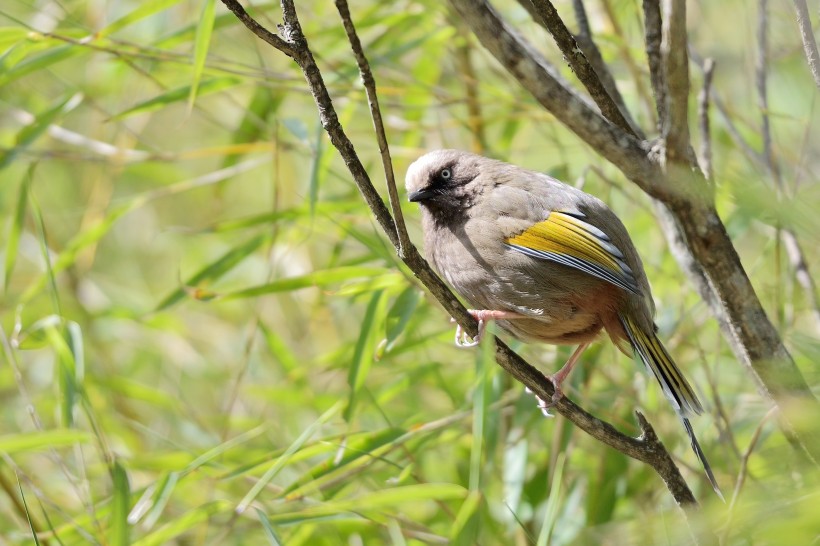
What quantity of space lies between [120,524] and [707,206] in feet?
5.81

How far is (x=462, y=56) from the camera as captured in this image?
4617 millimetres

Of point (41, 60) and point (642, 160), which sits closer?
point (642, 160)

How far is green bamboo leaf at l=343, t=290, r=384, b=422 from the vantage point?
10.3 feet

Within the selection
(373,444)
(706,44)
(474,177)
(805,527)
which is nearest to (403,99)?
(474,177)

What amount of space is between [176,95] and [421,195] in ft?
3.53

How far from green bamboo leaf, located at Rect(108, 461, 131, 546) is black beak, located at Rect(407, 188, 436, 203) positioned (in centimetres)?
149

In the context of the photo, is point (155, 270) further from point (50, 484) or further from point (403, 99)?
point (403, 99)

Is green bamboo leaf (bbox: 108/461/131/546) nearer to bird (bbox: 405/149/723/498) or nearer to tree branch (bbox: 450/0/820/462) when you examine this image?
bird (bbox: 405/149/723/498)

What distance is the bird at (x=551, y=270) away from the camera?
10.2 ft

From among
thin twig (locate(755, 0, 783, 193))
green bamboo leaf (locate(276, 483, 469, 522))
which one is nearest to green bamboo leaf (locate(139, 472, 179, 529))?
green bamboo leaf (locate(276, 483, 469, 522))

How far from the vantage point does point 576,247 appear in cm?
314

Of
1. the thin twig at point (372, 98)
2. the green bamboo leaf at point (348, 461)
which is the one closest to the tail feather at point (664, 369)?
the green bamboo leaf at point (348, 461)

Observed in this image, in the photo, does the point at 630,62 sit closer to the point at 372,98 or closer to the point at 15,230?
the point at 372,98

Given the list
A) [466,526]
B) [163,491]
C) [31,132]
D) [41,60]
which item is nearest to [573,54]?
[466,526]
